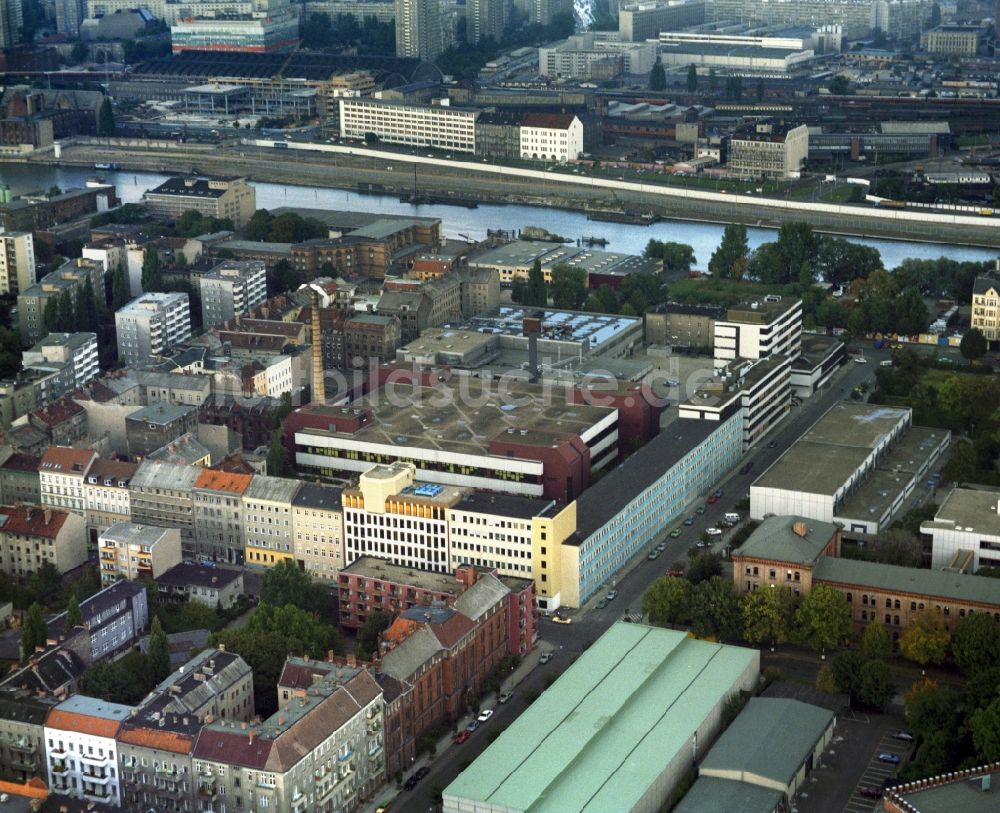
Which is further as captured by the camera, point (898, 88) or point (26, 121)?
point (898, 88)

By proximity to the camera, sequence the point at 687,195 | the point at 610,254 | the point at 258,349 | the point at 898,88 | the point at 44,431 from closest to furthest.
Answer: the point at 44,431, the point at 258,349, the point at 610,254, the point at 687,195, the point at 898,88

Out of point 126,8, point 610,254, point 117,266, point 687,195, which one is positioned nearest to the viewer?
point 117,266

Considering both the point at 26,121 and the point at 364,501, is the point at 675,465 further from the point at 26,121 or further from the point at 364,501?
the point at 26,121

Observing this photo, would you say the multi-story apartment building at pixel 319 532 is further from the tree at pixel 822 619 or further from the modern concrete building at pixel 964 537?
the modern concrete building at pixel 964 537

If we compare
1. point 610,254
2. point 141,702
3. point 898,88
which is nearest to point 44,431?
point 141,702

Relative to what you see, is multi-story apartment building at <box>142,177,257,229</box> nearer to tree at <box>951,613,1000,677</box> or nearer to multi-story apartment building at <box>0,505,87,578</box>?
multi-story apartment building at <box>0,505,87,578</box>

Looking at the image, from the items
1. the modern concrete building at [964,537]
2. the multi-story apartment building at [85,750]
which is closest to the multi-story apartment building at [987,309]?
→ the modern concrete building at [964,537]

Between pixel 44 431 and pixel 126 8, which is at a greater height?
pixel 126 8
